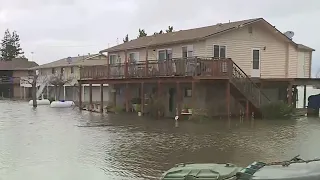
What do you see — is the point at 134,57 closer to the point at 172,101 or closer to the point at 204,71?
the point at 172,101

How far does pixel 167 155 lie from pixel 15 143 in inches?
242

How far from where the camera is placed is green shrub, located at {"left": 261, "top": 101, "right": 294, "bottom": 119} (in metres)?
25.9

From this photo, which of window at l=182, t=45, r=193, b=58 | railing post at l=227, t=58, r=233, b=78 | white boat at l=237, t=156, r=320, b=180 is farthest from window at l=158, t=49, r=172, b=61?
white boat at l=237, t=156, r=320, b=180

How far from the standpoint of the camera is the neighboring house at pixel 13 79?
70188mm

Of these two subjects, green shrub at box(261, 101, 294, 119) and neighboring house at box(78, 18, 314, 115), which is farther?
green shrub at box(261, 101, 294, 119)

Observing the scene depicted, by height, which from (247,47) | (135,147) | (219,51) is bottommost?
(135,147)

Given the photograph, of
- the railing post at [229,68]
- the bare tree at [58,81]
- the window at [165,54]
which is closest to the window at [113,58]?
the window at [165,54]

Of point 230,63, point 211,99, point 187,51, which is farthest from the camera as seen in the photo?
point 187,51

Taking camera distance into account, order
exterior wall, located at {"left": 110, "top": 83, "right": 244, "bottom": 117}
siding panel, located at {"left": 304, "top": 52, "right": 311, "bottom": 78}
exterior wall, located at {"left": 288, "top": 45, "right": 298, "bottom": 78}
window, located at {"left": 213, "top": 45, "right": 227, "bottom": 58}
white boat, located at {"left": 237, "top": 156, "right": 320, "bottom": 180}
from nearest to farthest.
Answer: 1. white boat, located at {"left": 237, "top": 156, "right": 320, "bottom": 180}
2. exterior wall, located at {"left": 110, "top": 83, "right": 244, "bottom": 117}
3. window, located at {"left": 213, "top": 45, "right": 227, "bottom": 58}
4. exterior wall, located at {"left": 288, "top": 45, "right": 298, "bottom": 78}
5. siding panel, located at {"left": 304, "top": 52, "right": 311, "bottom": 78}

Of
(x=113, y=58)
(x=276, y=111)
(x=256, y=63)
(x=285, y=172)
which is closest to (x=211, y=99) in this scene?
(x=276, y=111)

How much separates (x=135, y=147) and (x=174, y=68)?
11.2 m

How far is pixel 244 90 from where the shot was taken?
25.4 metres

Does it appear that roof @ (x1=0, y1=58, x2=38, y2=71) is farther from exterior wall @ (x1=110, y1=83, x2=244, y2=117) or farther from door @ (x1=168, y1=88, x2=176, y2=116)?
exterior wall @ (x1=110, y1=83, x2=244, y2=117)

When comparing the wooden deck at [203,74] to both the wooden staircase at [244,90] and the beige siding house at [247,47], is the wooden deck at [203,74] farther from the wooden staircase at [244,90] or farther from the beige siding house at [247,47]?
the beige siding house at [247,47]
